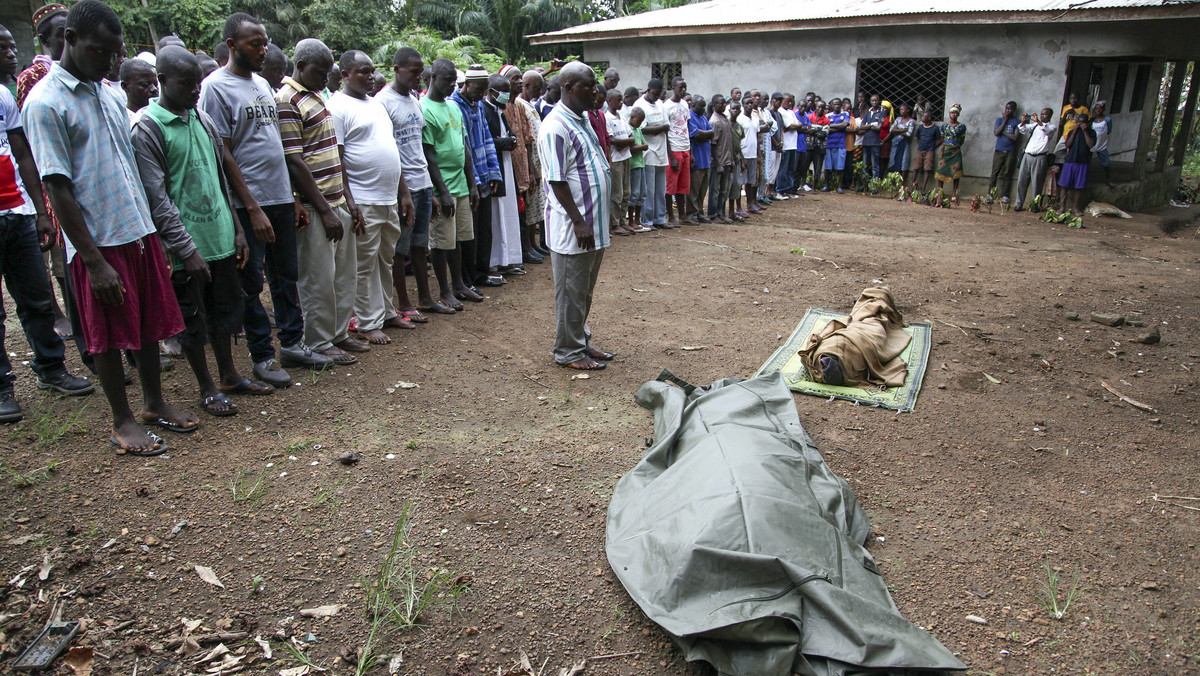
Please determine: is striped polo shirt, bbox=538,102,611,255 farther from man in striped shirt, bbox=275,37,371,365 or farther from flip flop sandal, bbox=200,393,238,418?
flip flop sandal, bbox=200,393,238,418

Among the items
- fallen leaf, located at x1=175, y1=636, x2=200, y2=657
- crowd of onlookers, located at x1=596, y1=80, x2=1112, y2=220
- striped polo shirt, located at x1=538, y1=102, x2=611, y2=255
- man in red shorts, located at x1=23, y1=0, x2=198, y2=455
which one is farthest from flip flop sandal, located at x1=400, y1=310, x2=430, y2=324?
fallen leaf, located at x1=175, y1=636, x2=200, y2=657

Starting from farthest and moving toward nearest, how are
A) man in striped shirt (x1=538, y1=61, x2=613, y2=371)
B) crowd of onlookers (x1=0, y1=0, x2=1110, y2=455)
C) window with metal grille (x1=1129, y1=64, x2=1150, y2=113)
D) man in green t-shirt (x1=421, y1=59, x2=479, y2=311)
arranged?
window with metal grille (x1=1129, y1=64, x2=1150, y2=113)
man in green t-shirt (x1=421, y1=59, x2=479, y2=311)
man in striped shirt (x1=538, y1=61, x2=613, y2=371)
crowd of onlookers (x1=0, y1=0, x2=1110, y2=455)

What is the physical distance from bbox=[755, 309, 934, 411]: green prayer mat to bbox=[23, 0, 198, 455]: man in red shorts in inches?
135

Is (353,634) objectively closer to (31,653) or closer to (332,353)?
(31,653)

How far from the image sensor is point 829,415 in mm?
4566

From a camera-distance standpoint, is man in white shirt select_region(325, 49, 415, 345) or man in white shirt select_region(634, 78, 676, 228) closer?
man in white shirt select_region(325, 49, 415, 345)

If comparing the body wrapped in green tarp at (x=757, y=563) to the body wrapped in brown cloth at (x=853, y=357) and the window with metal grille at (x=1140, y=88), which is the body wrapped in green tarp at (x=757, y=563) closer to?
the body wrapped in brown cloth at (x=853, y=357)

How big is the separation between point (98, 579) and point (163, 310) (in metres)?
1.27

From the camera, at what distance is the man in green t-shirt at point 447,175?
19.1ft

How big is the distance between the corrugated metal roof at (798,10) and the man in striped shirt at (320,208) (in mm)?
11041

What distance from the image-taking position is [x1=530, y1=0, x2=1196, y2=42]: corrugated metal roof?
11523mm

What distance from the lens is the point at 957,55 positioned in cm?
1306

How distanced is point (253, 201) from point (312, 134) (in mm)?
703

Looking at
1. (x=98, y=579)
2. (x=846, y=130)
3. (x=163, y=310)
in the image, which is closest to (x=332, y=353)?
(x=163, y=310)
